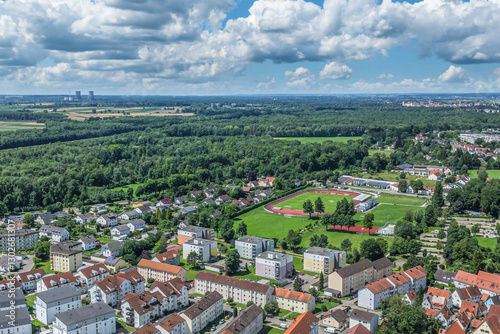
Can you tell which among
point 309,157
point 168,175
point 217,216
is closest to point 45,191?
point 168,175

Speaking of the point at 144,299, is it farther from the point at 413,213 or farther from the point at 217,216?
the point at 413,213

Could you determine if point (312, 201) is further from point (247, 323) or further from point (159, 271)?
point (247, 323)

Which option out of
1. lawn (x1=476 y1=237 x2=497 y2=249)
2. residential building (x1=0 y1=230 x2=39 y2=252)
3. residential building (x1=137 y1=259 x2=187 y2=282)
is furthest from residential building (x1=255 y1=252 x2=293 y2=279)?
residential building (x1=0 y1=230 x2=39 y2=252)

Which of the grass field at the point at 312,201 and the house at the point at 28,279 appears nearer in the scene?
the house at the point at 28,279

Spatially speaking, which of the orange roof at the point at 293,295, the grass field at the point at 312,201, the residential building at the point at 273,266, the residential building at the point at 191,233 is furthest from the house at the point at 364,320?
the grass field at the point at 312,201

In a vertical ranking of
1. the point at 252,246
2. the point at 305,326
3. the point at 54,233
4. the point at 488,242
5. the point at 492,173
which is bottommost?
the point at 488,242

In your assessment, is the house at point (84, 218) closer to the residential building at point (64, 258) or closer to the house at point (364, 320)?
the residential building at point (64, 258)

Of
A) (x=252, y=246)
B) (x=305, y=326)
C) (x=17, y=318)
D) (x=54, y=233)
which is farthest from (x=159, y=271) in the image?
(x=54, y=233)
